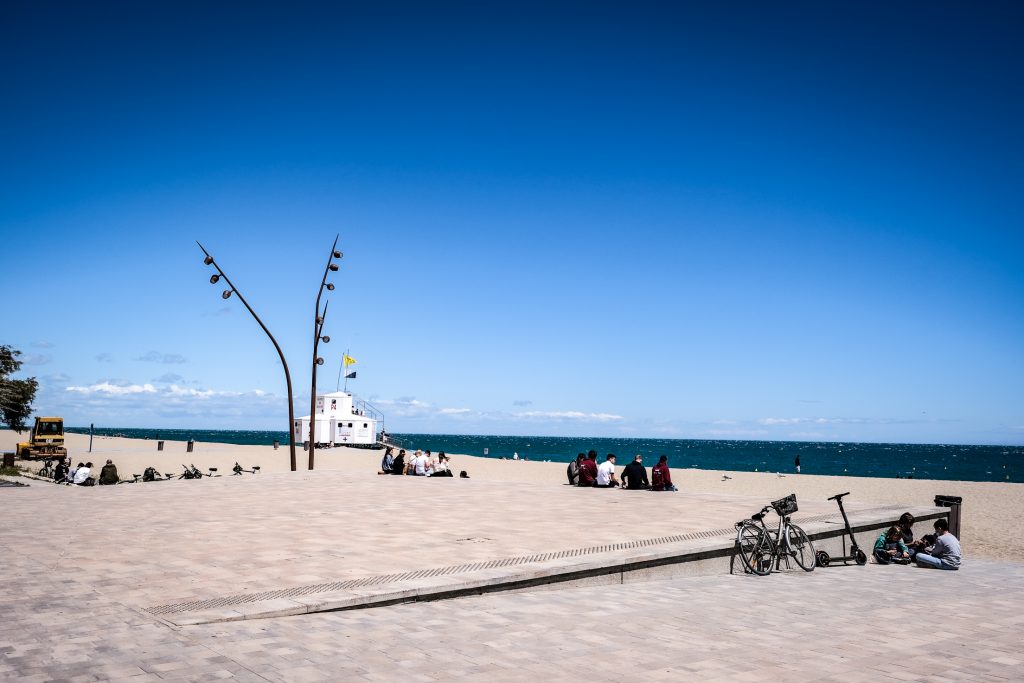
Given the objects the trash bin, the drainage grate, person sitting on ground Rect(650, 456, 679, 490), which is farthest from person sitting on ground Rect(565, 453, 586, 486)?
the drainage grate

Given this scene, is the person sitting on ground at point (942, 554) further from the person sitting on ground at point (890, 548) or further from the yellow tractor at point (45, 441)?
the yellow tractor at point (45, 441)

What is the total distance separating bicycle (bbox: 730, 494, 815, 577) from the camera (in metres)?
11.4

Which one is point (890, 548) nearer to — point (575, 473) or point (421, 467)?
point (575, 473)

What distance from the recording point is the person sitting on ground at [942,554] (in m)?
12.9

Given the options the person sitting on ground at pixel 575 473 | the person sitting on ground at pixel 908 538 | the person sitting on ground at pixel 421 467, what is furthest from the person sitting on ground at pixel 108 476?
the person sitting on ground at pixel 908 538

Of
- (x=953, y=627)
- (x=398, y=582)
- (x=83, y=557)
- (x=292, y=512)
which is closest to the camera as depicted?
(x=953, y=627)

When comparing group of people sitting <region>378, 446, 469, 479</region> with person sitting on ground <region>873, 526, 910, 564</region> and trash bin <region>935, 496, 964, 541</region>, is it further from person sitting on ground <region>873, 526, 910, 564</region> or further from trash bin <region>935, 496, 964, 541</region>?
person sitting on ground <region>873, 526, 910, 564</region>

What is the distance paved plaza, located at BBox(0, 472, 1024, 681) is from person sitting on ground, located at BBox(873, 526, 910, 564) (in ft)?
1.61

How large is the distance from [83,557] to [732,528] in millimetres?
10687

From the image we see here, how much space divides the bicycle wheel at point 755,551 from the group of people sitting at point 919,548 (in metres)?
3.52

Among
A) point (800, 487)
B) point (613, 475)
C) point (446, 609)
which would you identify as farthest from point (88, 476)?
point (800, 487)

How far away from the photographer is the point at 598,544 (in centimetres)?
1180

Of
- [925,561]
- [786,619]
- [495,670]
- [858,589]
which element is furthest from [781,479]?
[495,670]

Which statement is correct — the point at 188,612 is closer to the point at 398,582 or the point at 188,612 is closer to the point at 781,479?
the point at 398,582
